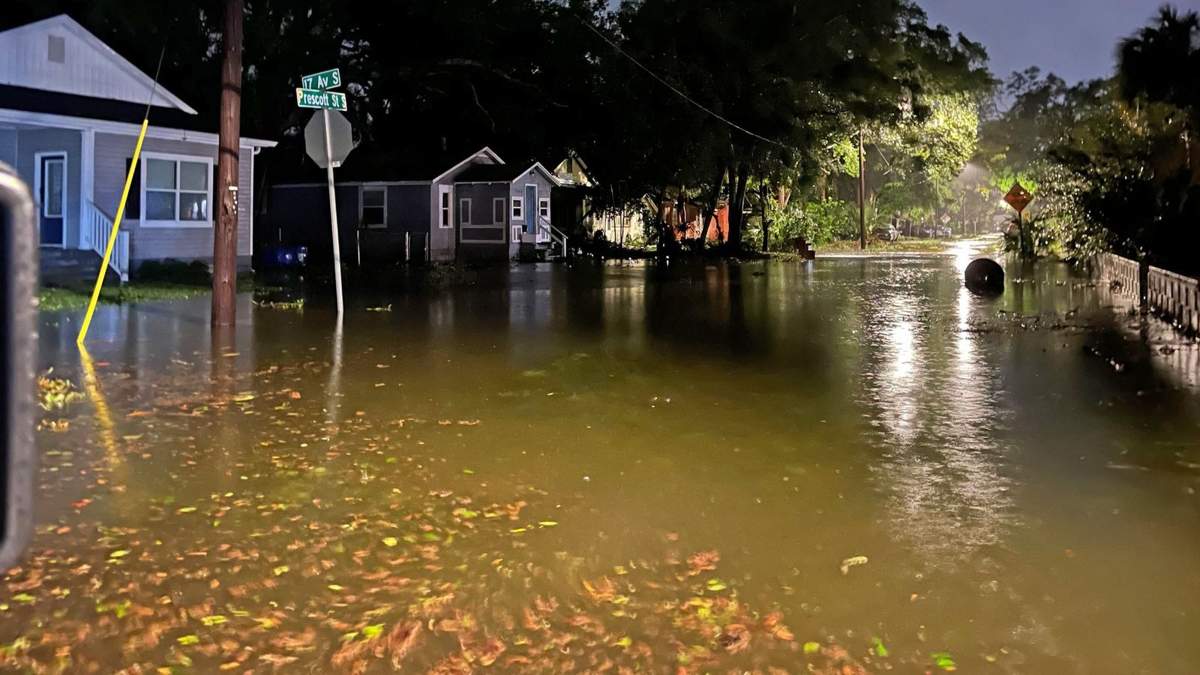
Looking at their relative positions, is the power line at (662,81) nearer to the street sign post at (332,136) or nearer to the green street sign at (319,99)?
the street sign post at (332,136)

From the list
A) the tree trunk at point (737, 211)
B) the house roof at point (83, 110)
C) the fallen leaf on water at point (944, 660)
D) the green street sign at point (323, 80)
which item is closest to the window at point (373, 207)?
the house roof at point (83, 110)

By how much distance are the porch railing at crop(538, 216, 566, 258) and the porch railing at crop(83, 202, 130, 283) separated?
2409 cm

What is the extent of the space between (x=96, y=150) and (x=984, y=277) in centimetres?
2168

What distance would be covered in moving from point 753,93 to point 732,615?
45.2 meters

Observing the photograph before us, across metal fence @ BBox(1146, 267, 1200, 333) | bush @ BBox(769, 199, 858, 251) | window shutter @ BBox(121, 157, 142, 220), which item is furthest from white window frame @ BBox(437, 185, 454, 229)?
metal fence @ BBox(1146, 267, 1200, 333)

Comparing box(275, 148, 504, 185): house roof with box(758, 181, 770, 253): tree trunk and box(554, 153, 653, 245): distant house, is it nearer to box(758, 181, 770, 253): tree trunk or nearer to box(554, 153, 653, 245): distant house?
box(554, 153, 653, 245): distant house

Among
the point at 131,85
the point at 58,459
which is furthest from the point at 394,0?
the point at 58,459

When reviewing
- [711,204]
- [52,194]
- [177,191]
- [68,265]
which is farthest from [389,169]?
[68,265]

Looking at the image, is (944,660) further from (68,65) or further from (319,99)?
(68,65)

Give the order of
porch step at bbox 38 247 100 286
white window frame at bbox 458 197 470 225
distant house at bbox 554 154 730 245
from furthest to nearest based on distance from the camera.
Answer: distant house at bbox 554 154 730 245
white window frame at bbox 458 197 470 225
porch step at bbox 38 247 100 286

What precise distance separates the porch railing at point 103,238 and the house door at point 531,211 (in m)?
22.7

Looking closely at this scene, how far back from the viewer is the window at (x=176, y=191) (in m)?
26.6

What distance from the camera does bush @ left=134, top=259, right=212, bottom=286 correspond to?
2472cm

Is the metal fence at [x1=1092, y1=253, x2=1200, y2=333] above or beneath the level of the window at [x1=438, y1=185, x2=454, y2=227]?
beneath
